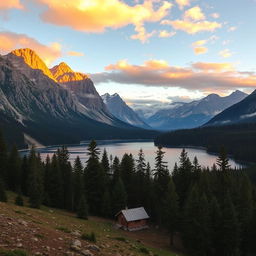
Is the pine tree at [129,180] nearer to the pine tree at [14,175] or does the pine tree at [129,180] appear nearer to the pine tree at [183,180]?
the pine tree at [183,180]

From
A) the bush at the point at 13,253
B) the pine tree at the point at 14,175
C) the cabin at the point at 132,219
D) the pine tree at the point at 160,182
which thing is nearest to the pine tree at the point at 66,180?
the pine tree at the point at 14,175

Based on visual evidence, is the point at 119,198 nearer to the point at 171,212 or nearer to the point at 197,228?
the point at 171,212

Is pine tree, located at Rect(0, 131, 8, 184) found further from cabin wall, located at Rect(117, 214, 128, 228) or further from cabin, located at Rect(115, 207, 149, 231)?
cabin, located at Rect(115, 207, 149, 231)

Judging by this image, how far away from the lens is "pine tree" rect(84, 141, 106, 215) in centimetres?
7325

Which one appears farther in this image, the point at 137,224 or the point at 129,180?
the point at 129,180

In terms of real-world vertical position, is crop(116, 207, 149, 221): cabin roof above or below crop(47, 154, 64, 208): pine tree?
below

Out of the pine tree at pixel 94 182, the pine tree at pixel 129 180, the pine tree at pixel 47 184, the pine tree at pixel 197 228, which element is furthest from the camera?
the pine tree at pixel 129 180

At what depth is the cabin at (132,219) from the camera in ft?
205

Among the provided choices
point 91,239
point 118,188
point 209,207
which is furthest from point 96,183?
point 91,239

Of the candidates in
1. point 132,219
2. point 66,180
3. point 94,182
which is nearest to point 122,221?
point 132,219

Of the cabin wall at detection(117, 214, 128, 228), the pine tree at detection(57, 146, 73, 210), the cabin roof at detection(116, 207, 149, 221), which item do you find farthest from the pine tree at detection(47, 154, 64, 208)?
the cabin wall at detection(117, 214, 128, 228)

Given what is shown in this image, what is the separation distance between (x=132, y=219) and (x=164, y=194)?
420 inches

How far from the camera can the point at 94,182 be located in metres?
74.1

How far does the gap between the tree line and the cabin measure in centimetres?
452
